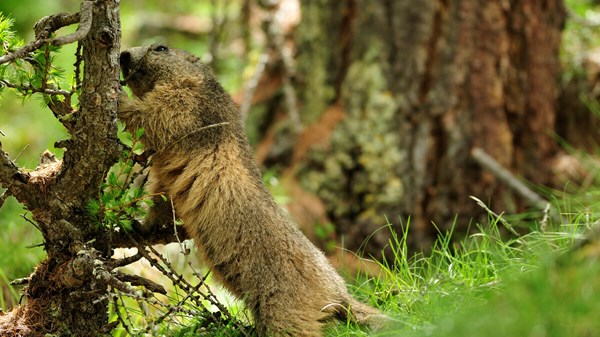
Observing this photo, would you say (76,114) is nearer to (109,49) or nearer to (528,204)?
(109,49)

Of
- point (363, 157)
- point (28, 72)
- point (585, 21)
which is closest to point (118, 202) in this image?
point (28, 72)

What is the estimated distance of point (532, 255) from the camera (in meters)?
3.80

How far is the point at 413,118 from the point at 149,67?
326 cm

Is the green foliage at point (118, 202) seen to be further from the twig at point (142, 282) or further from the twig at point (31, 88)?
the twig at point (31, 88)

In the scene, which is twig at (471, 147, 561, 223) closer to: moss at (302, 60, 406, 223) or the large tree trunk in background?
the large tree trunk in background

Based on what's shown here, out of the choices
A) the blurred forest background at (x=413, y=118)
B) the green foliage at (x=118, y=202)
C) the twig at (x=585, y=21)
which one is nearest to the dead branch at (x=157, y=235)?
the green foliage at (x=118, y=202)

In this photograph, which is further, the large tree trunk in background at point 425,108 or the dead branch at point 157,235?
the large tree trunk in background at point 425,108

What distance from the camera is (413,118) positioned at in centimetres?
699

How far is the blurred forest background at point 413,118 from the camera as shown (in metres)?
6.88

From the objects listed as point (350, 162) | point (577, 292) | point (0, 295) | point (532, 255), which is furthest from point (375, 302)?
point (350, 162)

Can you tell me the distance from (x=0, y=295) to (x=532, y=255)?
341 centimetres

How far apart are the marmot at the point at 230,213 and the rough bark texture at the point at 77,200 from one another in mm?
507

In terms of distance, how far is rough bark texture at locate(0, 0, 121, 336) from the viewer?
11.5 ft

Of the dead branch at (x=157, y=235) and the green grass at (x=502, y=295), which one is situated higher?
the dead branch at (x=157, y=235)
